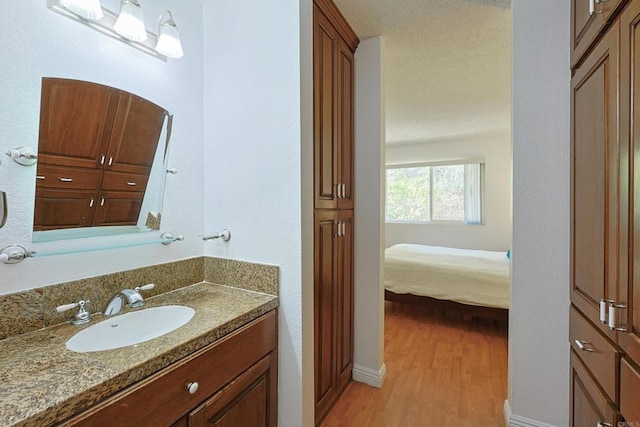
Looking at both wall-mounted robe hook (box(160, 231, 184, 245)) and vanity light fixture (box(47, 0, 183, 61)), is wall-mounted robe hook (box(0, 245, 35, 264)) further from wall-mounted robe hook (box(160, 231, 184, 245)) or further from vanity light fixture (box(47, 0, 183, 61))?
vanity light fixture (box(47, 0, 183, 61))

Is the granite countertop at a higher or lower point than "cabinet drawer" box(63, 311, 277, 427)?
Result: higher

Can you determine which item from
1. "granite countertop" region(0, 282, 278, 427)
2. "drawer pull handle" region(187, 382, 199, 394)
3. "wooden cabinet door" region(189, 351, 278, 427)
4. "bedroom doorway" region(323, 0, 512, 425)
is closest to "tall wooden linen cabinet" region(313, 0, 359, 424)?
"bedroom doorway" region(323, 0, 512, 425)

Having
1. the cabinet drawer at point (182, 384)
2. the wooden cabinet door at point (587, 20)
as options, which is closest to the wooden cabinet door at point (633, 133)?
the wooden cabinet door at point (587, 20)

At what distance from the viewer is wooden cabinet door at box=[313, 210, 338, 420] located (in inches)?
61.1

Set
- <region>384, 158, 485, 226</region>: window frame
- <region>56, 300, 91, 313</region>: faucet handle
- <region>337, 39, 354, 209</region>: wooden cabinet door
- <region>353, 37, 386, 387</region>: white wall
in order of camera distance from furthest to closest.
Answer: <region>384, 158, 485, 226</region>: window frame, <region>353, 37, 386, 387</region>: white wall, <region>337, 39, 354, 209</region>: wooden cabinet door, <region>56, 300, 91, 313</region>: faucet handle

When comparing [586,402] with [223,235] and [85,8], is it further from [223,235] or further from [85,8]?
[85,8]

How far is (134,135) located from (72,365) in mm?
908

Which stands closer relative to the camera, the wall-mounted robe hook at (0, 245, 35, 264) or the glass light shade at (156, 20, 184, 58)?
the wall-mounted robe hook at (0, 245, 35, 264)

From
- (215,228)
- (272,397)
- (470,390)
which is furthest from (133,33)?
(470,390)

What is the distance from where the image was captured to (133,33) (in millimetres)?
1142

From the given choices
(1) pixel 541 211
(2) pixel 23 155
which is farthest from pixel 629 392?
(2) pixel 23 155

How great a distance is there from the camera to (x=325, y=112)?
161 cm

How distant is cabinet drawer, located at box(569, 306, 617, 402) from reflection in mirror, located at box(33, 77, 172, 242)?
1.79 metres

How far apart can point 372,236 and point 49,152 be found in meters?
1.70
